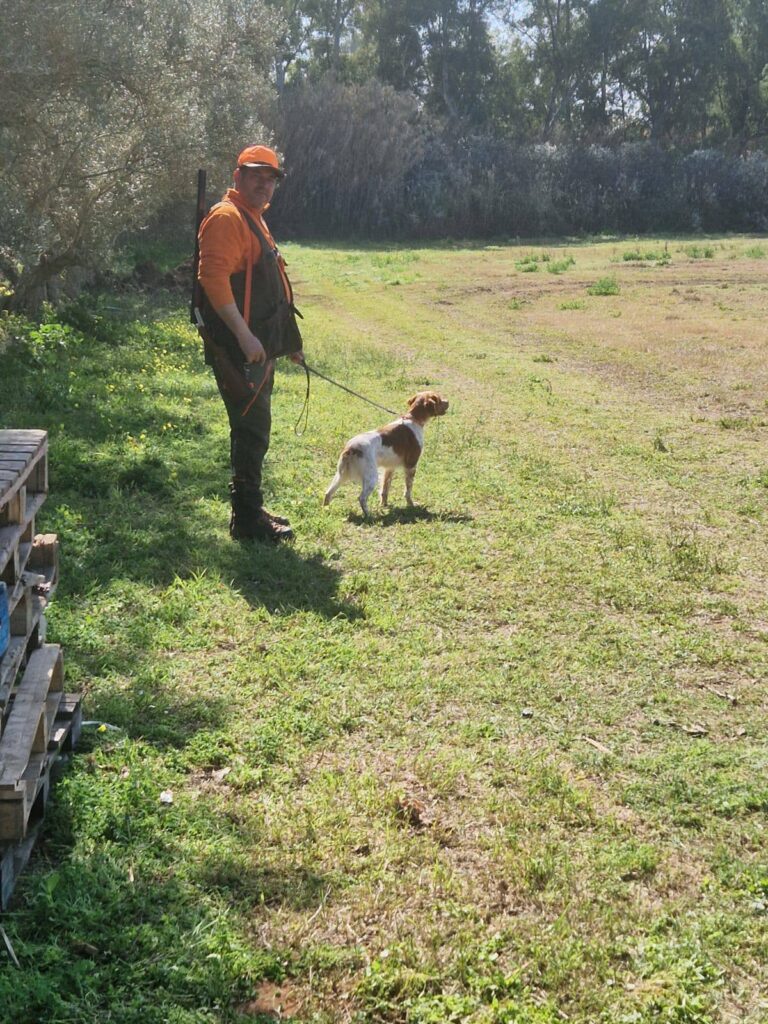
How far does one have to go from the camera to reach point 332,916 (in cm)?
317

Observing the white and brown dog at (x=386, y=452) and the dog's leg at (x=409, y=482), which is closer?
the white and brown dog at (x=386, y=452)

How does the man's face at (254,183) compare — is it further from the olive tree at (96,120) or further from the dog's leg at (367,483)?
the olive tree at (96,120)

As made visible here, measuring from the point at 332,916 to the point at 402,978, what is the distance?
1.16ft

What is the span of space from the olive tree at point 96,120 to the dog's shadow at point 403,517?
6.59 m

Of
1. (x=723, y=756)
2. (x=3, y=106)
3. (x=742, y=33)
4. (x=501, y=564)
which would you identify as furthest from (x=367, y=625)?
(x=742, y=33)

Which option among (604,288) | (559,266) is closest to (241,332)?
(604,288)

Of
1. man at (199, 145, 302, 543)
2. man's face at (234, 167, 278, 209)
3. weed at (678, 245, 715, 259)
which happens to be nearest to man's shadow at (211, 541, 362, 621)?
man at (199, 145, 302, 543)

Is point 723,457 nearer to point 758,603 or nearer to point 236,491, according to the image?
point 758,603

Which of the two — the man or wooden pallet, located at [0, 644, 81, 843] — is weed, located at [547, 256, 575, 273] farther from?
wooden pallet, located at [0, 644, 81, 843]

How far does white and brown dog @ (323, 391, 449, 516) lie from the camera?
24.6ft

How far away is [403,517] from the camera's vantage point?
762 cm

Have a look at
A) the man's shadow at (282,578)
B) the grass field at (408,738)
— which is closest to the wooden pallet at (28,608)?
the grass field at (408,738)

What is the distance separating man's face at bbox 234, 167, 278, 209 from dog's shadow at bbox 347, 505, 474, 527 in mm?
2429

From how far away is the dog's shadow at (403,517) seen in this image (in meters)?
7.46
